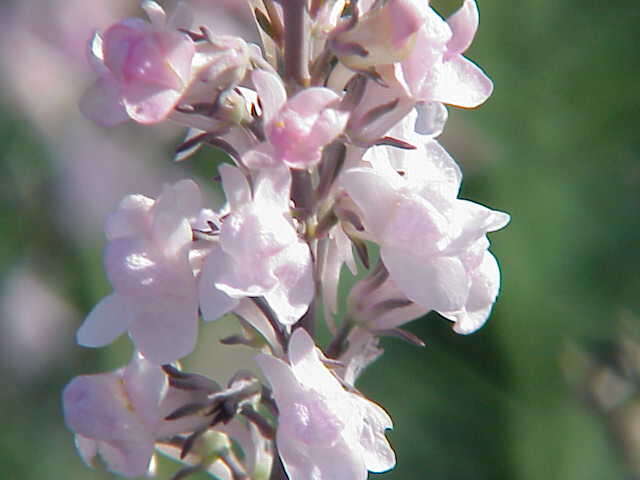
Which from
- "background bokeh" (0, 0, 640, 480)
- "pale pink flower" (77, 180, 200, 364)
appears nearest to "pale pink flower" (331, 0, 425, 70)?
"pale pink flower" (77, 180, 200, 364)

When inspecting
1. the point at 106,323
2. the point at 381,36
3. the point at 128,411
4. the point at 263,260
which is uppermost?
the point at 381,36

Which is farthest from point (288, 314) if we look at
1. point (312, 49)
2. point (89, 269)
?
point (89, 269)

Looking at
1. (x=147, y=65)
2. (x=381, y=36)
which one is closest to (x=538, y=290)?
(x=381, y=36)

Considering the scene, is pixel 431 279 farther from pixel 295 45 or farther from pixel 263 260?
pixel 295 45

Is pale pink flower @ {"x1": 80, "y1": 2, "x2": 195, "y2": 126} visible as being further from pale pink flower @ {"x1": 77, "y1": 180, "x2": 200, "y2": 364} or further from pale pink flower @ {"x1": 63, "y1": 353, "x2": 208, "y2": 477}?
pale pink flower @ {"x1": 63, "y1": 353, "x2": 208, "y2": 477}

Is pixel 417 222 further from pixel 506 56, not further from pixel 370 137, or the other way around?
pixel 506 56
